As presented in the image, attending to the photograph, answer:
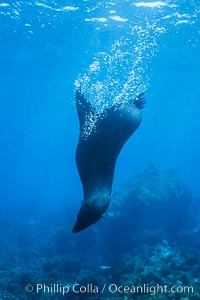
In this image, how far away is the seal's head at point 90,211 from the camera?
12.6 feet

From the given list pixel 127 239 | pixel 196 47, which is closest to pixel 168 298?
pixel 127 239

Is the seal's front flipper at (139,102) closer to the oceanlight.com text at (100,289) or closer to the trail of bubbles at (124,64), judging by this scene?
the oceanlight.com text at (100,289)

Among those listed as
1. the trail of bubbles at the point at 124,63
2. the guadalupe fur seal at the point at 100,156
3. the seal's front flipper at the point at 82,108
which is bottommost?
the guadalupe fur seal at the point at 100,156

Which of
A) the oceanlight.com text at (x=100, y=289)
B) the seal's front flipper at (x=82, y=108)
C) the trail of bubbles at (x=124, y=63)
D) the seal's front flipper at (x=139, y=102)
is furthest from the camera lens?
the trail of bubbles at (x=124, y=63)

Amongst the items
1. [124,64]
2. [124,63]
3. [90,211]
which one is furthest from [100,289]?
[124,64]

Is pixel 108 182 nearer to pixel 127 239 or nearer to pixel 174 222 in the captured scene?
pixel 127 239

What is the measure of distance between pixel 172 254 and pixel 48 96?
44566 millimetres

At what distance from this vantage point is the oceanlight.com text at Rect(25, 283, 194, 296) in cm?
789

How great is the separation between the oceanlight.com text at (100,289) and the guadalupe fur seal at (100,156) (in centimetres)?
469

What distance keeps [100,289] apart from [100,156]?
7940mm

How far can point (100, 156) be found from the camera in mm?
4520

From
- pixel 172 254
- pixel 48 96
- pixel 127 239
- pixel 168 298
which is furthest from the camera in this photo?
pixel 48 96

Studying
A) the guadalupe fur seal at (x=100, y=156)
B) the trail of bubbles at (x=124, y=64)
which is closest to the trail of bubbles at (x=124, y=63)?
the trail of bubbles at (x=124, y=64)

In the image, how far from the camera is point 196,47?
27.5 meters
